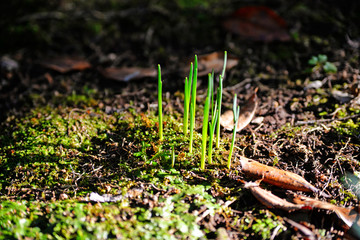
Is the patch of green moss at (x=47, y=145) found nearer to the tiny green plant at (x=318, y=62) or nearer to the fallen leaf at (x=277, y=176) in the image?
the fallen leaf at (x=277, y=176)

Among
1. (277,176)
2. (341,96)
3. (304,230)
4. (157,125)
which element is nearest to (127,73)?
(157,125)

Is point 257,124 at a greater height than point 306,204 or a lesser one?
greater

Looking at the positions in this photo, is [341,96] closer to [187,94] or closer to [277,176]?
[277,176]

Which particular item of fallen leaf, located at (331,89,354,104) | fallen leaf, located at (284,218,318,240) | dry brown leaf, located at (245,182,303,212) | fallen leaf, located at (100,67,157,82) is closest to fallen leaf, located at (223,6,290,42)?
fallen leaf, located at (331,89,354,104)

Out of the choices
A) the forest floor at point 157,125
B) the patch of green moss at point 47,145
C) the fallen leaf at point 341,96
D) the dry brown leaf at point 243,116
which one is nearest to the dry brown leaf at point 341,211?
the forest floor at point 157,125

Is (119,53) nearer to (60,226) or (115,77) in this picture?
(115,77)

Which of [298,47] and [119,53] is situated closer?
[298,47]

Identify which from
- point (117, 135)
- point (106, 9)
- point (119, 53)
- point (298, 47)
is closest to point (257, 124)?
point (117, 135)
